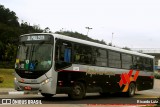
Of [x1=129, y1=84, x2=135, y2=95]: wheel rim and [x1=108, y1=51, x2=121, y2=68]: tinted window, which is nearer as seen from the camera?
[x1=108, y1=51, x2=121, y2=68]: tinted window

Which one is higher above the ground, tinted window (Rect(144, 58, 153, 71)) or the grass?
tinted window (Rect(144, 58, 153, 71))

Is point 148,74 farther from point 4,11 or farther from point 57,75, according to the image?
point 4,11

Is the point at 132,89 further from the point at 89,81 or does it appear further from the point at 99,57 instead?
the point at 89,81

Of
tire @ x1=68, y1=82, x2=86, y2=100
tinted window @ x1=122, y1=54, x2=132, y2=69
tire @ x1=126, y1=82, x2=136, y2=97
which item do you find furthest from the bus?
tire @ x1=126, y1=82, x2=136, y2=97

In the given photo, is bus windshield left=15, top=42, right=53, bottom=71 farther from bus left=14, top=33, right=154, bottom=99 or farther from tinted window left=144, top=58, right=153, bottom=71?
tinted window left=144, top=58, right=153, bottom=71

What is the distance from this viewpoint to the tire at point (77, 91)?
18391mm

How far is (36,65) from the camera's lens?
17.0 metres

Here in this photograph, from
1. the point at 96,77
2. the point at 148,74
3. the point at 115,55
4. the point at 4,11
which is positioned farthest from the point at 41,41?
the point at 4,11

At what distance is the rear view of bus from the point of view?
16703mm

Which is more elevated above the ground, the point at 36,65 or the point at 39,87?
the point at 36,65

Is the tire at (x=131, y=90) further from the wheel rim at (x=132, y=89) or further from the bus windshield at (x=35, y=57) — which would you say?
the bus windshield at (x=35, y=57)

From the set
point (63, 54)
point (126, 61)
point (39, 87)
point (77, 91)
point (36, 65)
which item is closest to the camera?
point (39, 87)

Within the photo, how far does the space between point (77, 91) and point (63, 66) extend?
1982 millimetres

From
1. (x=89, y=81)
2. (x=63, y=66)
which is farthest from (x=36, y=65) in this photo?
(x=89, y=81)
